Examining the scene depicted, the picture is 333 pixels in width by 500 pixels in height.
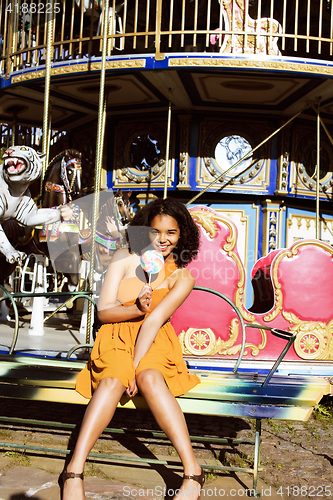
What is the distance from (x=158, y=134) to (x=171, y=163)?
1.94 ft

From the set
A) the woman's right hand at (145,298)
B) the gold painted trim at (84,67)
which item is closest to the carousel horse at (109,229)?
the gold painted trim at (84,67)

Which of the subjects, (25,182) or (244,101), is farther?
(244,101)

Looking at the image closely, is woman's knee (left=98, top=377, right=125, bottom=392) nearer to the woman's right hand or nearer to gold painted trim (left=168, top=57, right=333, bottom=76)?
the woman's right hand

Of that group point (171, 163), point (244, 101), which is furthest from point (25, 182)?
point (244, 101)

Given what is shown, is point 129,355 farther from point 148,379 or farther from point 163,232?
point 163,232

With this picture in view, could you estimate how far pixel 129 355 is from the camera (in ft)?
8.02

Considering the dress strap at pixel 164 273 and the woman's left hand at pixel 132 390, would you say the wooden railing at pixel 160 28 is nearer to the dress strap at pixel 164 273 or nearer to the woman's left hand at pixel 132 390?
the dress strap at pixel 164 273

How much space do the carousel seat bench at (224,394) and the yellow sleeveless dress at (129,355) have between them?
9 centimetres

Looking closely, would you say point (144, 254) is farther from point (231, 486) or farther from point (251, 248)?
point (251, 248)

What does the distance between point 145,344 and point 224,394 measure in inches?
21.2

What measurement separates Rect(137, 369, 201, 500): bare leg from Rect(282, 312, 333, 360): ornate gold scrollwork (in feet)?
7.06

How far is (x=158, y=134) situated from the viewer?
26.0 ft

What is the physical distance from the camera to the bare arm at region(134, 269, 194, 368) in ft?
8.05

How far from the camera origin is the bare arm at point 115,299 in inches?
97.4
